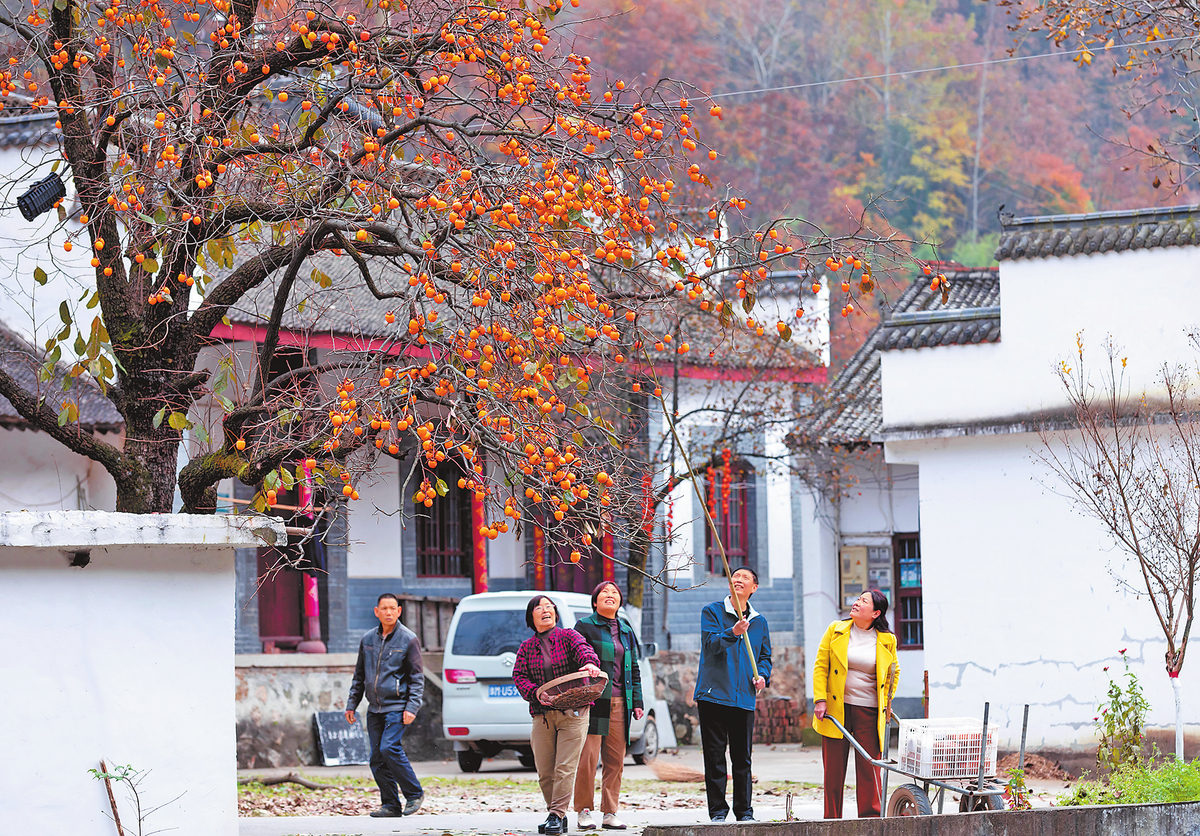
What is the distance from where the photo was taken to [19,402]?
8.13 meters

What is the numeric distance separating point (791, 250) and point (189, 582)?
11.1 ft

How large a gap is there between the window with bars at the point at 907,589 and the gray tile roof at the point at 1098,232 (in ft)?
24.4

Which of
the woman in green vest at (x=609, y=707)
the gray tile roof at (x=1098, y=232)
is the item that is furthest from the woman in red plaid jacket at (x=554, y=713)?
the gray tile roof at (x=1098, y=232)

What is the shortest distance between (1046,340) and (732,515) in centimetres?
905

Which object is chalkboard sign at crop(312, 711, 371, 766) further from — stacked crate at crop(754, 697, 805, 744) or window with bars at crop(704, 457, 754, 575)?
window with bars at crop(704, 457, 754, 575)

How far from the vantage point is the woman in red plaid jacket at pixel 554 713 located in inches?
372

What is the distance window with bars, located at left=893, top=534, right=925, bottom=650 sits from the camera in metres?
21.9

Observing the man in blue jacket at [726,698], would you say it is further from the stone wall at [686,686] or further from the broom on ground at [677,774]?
the stone wall at [686,686]

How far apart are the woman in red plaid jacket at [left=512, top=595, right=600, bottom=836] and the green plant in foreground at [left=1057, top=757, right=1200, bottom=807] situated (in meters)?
3.12

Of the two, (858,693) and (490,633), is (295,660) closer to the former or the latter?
(490,633)

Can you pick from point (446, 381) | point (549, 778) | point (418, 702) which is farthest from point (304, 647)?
point (446, 381)

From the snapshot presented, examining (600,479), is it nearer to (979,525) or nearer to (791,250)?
(791,250)

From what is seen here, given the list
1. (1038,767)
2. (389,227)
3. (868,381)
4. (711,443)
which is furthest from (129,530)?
(868,381)

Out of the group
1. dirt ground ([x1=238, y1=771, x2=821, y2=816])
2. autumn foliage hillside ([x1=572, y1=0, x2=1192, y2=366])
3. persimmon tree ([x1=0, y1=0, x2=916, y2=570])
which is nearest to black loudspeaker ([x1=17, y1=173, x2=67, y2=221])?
persimmon tree ([x1=0, y1=0, x2=916, y2=570])
